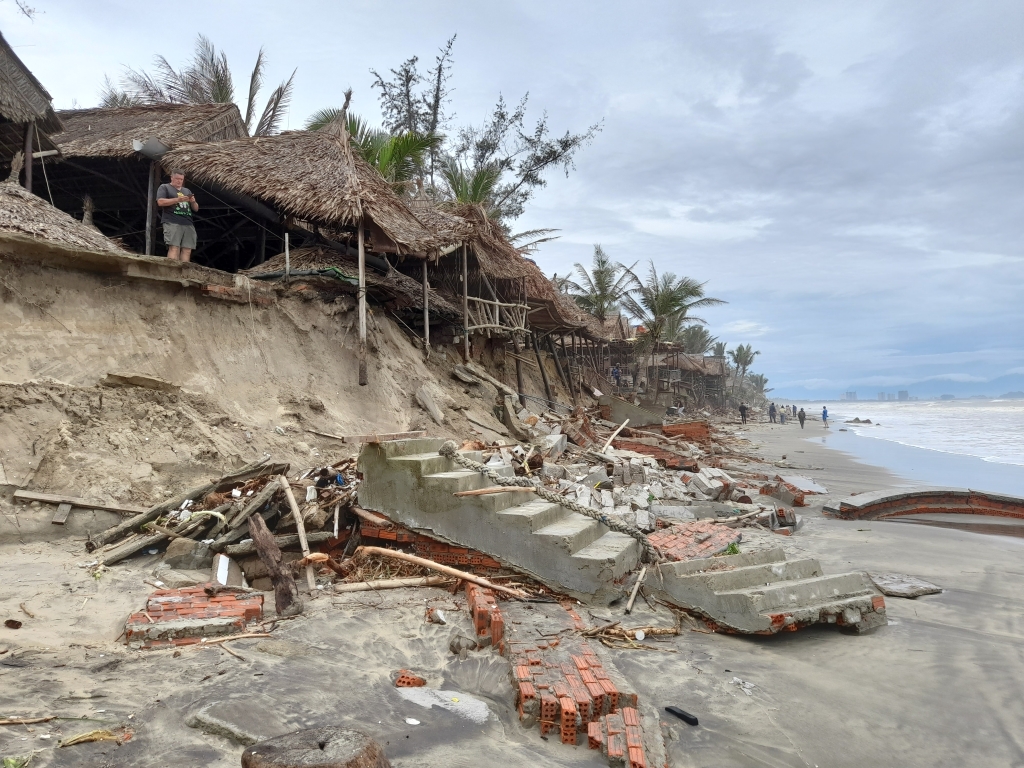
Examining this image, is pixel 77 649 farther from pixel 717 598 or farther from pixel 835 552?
pixel 835 552

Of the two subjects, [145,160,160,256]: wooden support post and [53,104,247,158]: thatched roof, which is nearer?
[145,160,160,256]: wooden support post

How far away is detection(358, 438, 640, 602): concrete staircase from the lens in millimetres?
5426

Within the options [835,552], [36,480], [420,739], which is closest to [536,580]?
[420,739]

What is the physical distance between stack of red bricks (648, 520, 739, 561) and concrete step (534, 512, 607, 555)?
28.0 inches

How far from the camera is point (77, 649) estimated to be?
3.76 metres

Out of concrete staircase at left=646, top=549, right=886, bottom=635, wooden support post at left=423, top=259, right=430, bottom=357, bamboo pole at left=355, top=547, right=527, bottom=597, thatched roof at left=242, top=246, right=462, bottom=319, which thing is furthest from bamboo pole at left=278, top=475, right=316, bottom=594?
wooden support post at left=423, top=259, right=430, bottom=357

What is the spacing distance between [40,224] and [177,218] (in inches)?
83.5

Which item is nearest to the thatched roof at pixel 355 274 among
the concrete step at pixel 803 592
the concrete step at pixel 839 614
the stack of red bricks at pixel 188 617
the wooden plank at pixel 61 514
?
the wooden plank at pixel 61 514

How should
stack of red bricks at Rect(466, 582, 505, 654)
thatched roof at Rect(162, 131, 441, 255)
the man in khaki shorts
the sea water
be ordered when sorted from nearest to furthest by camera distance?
stack of red bricks at Rect(466, 582, 505, 654)
the man in khaki shorts
thatched roof at Rect(162, 131, 441, 255)
the sea water

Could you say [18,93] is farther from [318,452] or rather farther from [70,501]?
[70,501]

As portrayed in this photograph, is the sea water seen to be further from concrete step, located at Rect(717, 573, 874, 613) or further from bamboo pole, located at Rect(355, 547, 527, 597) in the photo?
bamboo pole, located at Rect(355, 547, 527, 597)

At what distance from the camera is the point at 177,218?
9.60 metres

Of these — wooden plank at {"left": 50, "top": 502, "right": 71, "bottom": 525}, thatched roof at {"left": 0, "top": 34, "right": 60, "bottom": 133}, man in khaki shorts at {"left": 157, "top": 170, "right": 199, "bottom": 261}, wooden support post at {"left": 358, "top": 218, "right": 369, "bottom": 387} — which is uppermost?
thatched roof at {"left": 0, "top": 34, "right": 60, "bottom": 133}

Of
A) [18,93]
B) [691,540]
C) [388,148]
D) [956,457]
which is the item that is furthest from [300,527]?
[956,457]
